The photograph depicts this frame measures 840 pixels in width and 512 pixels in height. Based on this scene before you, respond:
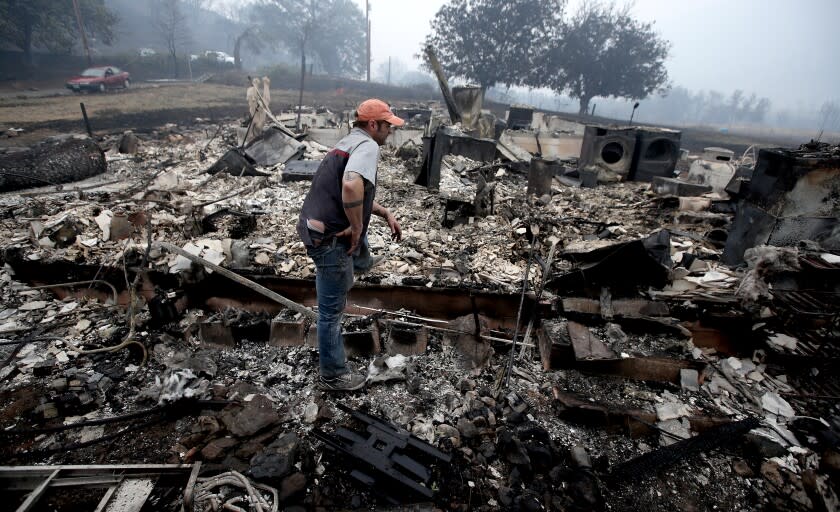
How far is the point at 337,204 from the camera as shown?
8.12 ft

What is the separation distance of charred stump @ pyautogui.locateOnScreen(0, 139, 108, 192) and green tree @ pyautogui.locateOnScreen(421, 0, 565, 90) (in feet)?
83.5

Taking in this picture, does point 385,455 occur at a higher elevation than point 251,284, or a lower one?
lower

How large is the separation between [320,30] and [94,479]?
51342 mm

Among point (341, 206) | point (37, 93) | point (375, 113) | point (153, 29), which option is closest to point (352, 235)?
point (341, 206)

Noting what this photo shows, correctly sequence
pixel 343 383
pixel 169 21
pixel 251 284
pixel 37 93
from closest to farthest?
pixel 343 383 < pixel 251 284 < pixel 37 93 < pixel 169 21

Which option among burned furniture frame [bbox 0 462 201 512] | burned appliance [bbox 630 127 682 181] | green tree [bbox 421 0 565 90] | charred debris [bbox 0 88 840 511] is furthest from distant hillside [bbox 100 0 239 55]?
burned furniture frame [bbox 0 462 201 512]

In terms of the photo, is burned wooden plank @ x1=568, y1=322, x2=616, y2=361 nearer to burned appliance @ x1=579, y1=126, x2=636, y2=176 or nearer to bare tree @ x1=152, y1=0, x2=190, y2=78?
burned appliance @ x1=579, y1=126, x2=636, y2=176

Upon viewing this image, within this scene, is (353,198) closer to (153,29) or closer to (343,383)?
(343,383)

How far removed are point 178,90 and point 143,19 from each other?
29.9 meters

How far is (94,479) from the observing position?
1.98m

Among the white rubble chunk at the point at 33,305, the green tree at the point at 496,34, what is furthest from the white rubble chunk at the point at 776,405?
the green tree at the point at 496,34

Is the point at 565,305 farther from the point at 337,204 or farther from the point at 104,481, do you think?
the point at 104,481

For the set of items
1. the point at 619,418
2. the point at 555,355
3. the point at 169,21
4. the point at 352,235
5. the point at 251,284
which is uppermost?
the point at 169,21

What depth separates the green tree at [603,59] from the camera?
25891 mm
